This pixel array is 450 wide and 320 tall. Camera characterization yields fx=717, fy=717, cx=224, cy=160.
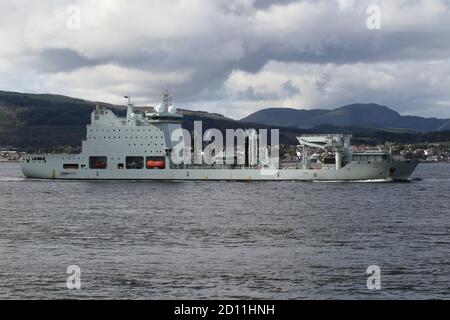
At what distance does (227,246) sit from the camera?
3259cm

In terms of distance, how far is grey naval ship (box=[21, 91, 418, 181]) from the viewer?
7906 centimetres

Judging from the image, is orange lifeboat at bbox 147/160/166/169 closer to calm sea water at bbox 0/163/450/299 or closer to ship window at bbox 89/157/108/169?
ship window at bbox 89/157/108/169

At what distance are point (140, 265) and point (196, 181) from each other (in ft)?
181

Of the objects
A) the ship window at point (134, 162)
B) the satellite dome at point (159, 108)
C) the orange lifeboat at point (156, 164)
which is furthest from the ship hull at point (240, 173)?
the satellite dome at point (159, 108)

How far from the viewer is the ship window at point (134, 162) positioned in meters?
83.2

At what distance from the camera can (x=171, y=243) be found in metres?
33.7

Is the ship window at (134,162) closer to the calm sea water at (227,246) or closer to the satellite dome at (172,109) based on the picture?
the satellite dome at (172,109)

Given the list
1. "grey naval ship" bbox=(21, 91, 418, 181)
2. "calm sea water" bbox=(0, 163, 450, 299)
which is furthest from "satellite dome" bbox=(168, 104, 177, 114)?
"calm sea water" bbox=(0, 163, 450, 299)

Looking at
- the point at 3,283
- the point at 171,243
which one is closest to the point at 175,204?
the point at 171,243

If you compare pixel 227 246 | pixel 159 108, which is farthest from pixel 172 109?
pixel 227 246

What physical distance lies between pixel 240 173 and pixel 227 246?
48.9 metres

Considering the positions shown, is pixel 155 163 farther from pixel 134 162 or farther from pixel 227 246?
pixel 227 246

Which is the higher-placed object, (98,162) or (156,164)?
(98,162)

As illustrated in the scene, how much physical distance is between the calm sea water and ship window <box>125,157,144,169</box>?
74.0 ft
